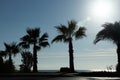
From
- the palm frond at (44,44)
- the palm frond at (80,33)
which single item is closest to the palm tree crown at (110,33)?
the palm frond at (80,33)

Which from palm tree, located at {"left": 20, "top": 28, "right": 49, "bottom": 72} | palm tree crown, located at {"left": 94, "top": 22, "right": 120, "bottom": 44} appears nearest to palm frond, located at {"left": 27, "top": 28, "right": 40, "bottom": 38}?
palm tree, located at {"left": 20, "top": 28, "right": 49, "bottom": 72}

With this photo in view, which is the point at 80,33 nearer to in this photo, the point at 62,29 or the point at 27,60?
the point at 62,29

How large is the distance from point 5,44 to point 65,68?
15.5 meters

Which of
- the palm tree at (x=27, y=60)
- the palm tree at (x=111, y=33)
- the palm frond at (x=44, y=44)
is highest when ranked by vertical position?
the palm tree at (x=111, y=33)

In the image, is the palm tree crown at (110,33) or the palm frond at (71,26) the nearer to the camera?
the palm tree crown at (110,33)

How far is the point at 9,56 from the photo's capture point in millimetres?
48031

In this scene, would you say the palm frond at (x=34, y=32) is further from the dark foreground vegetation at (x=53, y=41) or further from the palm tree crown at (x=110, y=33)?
the palm tree crown at (x=110, y=33)

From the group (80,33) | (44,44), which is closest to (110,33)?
(80,33)

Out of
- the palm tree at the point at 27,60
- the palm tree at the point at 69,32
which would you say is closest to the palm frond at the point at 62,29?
the palm tree at the point at 69,32

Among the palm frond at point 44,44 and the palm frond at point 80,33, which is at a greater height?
the palm frond at point 80,33

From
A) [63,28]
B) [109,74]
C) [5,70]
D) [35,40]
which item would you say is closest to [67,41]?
[63,28]

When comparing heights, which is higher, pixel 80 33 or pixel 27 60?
pixel 80 33

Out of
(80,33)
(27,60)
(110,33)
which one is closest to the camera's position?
(110,33)

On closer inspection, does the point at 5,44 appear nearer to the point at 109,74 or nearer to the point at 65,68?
the point at 65,68
